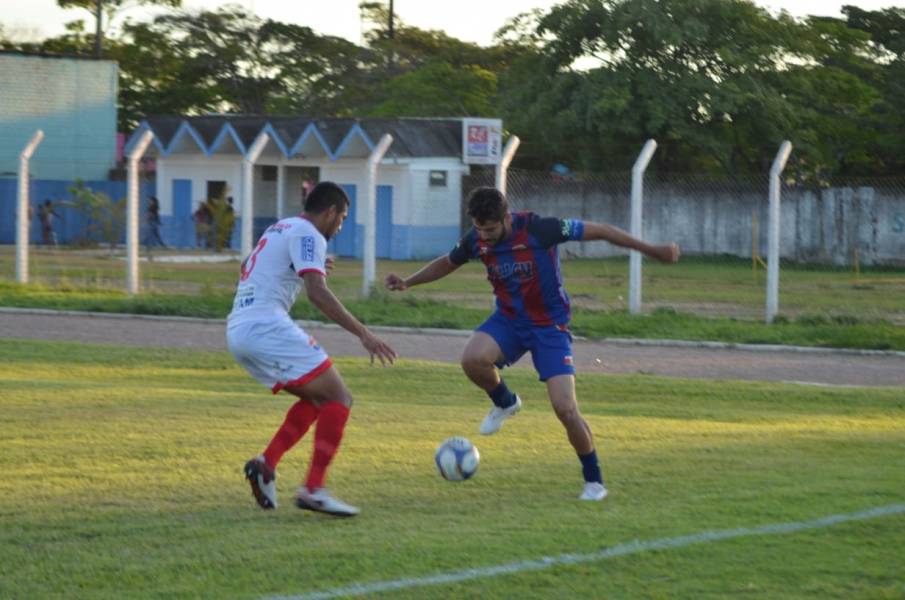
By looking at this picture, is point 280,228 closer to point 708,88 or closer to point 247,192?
point 247,192

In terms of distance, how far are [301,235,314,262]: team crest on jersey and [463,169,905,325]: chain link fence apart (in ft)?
56.3

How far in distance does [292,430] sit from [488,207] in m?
1.58

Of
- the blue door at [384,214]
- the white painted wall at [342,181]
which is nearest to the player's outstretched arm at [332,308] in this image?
the white painted wall at [342,181]

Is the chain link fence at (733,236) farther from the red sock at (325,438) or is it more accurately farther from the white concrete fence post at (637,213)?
the red sock at (325,438)

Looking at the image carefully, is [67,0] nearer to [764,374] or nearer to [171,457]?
[764,374]

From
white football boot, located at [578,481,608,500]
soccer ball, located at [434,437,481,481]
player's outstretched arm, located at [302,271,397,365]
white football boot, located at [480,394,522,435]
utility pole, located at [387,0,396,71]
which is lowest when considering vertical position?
white football boot, located at [578,481,608,500]

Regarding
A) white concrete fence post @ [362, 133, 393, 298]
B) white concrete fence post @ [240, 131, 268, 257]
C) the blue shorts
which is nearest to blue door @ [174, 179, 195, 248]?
white concrete fence post @ [240, 131, 268, 257]

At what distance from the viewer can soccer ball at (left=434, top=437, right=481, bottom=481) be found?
8086 millimetres

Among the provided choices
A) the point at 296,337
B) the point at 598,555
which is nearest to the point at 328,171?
the point at 296,337

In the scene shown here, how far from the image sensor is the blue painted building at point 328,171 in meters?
38.7

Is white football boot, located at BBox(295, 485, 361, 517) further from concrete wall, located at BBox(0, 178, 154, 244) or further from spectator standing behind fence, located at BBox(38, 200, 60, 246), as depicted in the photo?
spectator standing behind fence, located at BBox(38, 200, 60, 246)

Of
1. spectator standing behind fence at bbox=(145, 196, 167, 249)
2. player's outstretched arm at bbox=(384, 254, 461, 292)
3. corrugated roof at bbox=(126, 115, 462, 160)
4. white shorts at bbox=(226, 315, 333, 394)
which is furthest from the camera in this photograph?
corrugated roof at bbox=(126, 115, 462, 160)

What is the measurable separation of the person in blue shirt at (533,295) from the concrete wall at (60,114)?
4277 centimetres

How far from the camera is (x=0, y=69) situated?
4991 cm
